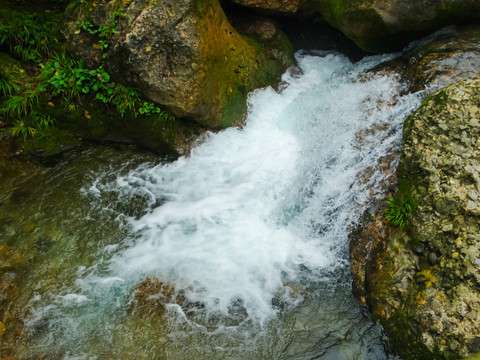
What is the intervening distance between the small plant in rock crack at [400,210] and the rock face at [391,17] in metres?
3.66

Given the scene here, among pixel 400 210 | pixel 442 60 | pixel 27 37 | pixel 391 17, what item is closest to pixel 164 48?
pixel 27 37

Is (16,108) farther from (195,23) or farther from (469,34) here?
(469,34)

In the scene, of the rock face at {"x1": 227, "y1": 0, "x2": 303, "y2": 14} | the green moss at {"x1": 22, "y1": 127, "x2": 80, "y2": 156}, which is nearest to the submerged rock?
the green moss at {"x1": 22, "y1": 127, "x2": 80, "y2": 156}

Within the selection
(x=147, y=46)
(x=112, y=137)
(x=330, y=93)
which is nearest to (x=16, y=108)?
(x=112, y=137)

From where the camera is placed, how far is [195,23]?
18.1ft

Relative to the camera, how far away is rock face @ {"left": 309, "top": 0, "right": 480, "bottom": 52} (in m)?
5.67

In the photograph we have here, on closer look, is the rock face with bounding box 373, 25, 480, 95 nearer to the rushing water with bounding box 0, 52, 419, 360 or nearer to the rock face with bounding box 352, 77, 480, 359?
the rushing water with bounding box 0, 52, 419, 360

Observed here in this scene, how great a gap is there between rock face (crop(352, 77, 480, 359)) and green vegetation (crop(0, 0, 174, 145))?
3967 mm

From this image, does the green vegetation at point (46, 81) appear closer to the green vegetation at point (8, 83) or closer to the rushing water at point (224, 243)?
the green vegetation at point (8, 83)

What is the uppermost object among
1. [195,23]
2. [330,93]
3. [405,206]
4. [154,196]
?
[195,23]

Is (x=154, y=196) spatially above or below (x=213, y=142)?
below

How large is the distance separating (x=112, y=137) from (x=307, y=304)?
14.2 feet

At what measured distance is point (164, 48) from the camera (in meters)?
5.40

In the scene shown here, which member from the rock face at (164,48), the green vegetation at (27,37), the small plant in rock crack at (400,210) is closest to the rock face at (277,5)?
the rock face at (164,48)
